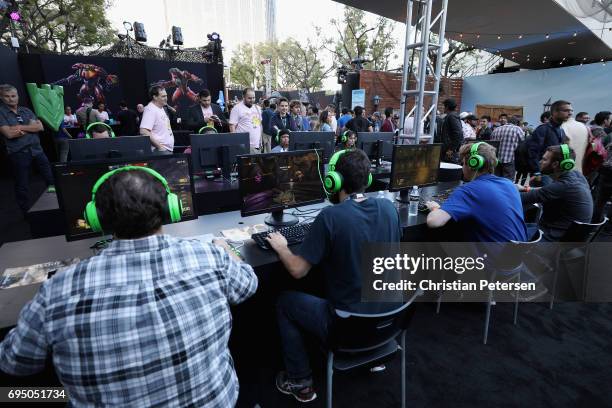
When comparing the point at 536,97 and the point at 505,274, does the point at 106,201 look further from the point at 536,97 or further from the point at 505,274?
the point at 536,97

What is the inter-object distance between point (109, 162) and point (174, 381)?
1.26 meters

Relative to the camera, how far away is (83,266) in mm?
829

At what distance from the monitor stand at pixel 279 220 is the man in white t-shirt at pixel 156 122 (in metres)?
2.33

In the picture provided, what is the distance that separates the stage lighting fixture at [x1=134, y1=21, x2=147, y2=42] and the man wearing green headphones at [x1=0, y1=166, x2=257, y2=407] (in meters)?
10.8

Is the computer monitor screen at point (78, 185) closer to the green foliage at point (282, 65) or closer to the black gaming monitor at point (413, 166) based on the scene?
the black gaming monitor at point (413, 166)

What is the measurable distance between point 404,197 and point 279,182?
132 cm

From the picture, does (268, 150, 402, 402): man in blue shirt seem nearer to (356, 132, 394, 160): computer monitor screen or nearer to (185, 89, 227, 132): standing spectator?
(356, 132, 394, 160): computer monitor screen

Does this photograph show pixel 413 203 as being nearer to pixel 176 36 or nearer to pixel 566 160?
pixel 566 160

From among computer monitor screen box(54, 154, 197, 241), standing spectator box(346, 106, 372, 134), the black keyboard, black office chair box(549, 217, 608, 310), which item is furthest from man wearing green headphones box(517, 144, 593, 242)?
standing spectator box(346, 106, 372, 134)

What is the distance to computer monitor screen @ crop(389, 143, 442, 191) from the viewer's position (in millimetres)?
2670

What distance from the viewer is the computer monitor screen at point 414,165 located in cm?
267

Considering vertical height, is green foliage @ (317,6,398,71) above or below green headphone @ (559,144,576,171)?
above

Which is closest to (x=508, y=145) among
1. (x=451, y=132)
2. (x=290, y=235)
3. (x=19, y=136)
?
(x=451, y=132)

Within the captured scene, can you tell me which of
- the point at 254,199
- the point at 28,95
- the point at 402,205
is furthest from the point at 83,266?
the point at 28,95
